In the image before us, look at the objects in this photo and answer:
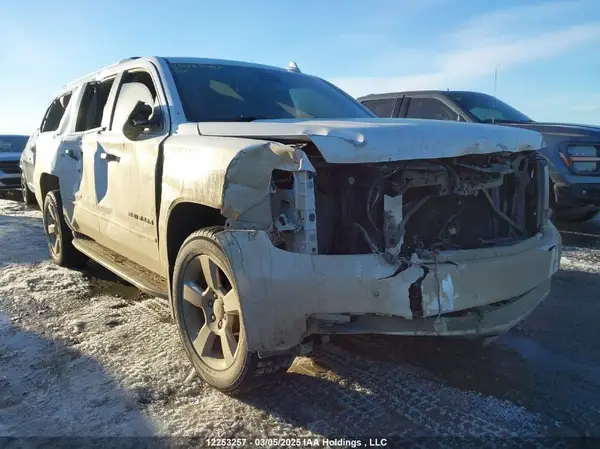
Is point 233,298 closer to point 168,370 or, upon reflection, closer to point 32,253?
point 168,370

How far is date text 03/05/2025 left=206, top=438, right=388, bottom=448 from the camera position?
2.35 metres

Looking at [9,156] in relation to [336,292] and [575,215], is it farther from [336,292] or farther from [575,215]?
[336,292]

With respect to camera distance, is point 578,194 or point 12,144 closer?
point 578,194

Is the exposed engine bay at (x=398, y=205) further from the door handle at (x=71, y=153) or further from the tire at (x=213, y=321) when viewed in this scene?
the door handle at (x=71, y=153)

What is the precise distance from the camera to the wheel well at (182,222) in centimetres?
312

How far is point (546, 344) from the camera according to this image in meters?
3.44

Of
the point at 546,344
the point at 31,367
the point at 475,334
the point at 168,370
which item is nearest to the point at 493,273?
the point at 475,334

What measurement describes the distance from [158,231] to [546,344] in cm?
259

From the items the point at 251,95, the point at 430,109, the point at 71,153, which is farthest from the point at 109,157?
the point at 430,109

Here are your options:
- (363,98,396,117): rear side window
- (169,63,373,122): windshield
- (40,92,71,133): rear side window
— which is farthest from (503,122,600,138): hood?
(40,92,71,133): rear side window

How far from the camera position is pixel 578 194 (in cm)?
643

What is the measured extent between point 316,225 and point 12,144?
47.5 ft

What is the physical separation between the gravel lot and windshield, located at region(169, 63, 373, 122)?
62.8 inches

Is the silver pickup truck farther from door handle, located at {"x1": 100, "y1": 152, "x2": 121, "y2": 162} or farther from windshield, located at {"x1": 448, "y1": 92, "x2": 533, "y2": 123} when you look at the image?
windshield, located at {"x1": 448, "y1": 92, "x2": 533, "y2": 123}
